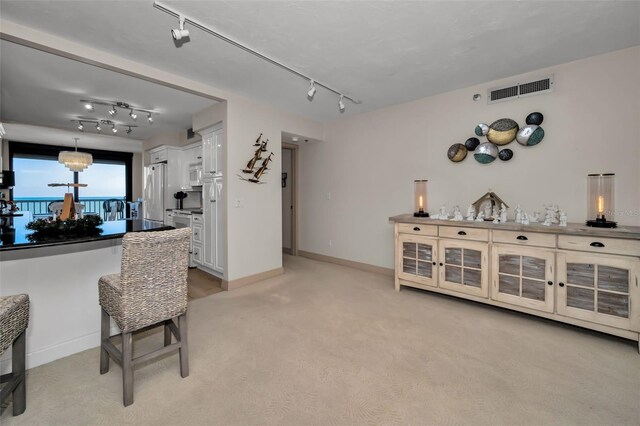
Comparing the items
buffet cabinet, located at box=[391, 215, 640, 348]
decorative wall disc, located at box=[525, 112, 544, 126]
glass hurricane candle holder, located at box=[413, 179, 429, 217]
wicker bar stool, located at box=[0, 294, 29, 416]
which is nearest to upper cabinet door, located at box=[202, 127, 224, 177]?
wicker bar stool, located at box=[0, 294, 29, 416]

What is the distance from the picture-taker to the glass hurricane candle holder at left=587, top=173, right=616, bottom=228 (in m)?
2.58

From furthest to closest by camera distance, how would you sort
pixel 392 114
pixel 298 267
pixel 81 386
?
pixel 298 267
pixel 392 114
pixel 81 386

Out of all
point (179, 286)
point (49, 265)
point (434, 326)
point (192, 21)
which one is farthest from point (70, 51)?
point (434, 326)

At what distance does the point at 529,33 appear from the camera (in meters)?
2.32

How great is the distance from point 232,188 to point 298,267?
1930 mm

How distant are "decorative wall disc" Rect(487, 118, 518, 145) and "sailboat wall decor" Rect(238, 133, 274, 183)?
300 centimetres

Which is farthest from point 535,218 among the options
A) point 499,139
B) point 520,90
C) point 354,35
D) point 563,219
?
point 354,35

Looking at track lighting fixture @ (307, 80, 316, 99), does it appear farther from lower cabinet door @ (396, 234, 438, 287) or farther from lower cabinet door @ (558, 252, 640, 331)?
lower cabinet door @ (558, 252, 640, 331)

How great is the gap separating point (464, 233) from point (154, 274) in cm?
304

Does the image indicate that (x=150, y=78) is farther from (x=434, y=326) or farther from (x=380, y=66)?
(x=434, y=326)

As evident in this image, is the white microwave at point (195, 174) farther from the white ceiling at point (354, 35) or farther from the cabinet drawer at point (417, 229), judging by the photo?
the cabinet drawer at point (417, 229)

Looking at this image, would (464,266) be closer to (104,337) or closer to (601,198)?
(601,198)

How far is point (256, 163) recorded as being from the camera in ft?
13.0

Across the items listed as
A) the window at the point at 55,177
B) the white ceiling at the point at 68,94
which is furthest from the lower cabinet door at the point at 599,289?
the window at the point at 55,177
